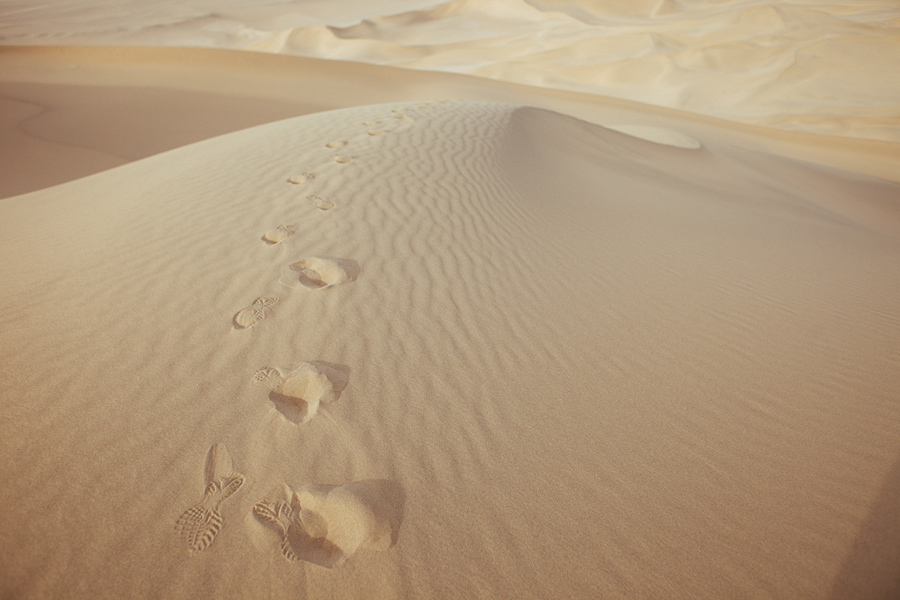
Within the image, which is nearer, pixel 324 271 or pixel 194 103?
pixel 324 271

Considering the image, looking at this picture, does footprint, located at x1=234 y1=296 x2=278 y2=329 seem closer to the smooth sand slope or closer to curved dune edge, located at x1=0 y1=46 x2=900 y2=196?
the smooth sand slope

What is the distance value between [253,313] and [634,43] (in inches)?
920

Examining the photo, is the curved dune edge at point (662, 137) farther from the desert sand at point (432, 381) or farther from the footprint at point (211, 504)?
the footprint at point (211, 504)

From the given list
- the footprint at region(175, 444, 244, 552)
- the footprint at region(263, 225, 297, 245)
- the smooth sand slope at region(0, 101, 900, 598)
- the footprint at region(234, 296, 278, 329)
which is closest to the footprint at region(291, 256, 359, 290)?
the smooth sand slope at region(0, 101, 900, 598)

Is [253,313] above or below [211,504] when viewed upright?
above

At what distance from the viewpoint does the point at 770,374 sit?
2.18 metres

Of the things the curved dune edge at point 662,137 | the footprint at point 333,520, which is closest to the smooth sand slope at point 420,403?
the footprint at point 333,520

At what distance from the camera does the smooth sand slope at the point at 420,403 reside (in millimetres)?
1301

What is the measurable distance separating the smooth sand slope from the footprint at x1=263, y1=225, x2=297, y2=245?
34mm

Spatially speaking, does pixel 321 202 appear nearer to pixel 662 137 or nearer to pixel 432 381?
pixel 432 381

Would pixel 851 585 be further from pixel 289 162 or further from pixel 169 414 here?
pixel 289 162

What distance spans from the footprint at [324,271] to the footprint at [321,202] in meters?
0.72

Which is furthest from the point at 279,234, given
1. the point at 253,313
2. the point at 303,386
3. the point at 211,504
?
the point at 211,504

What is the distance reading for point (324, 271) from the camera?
246cm
